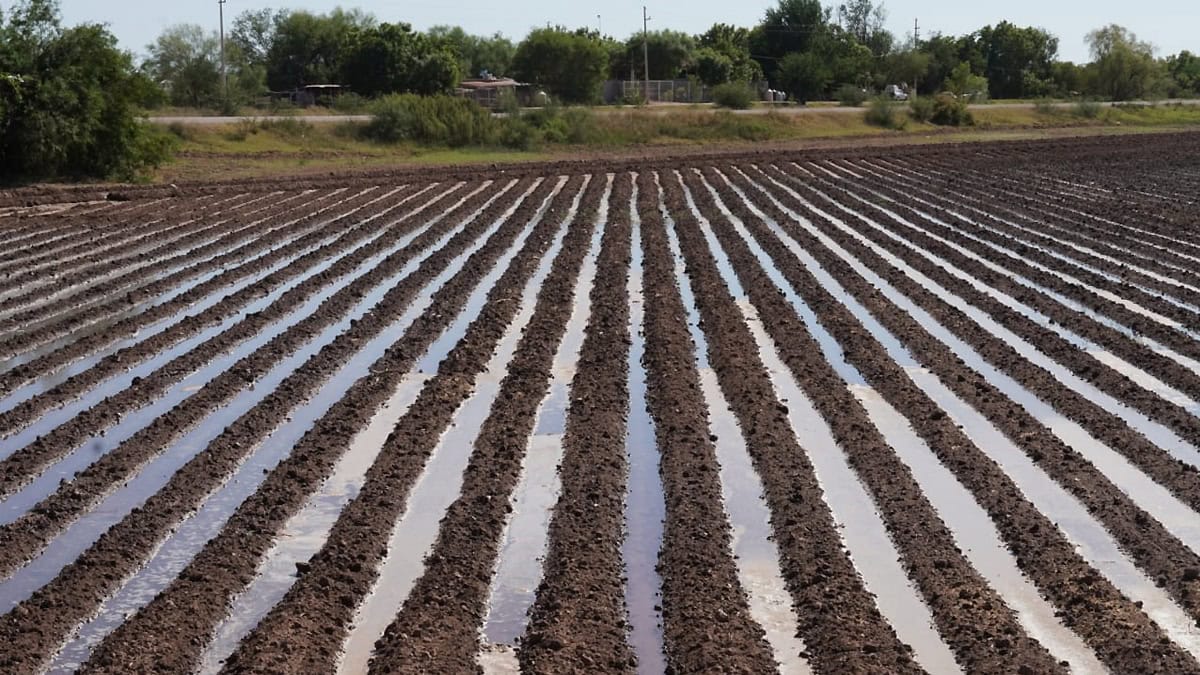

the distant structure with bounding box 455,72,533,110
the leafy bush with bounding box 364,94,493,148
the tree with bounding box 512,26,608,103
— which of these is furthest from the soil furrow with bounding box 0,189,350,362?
the tree with bounding box 512,26,608,103

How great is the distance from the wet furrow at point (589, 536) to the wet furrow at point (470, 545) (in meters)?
0.32

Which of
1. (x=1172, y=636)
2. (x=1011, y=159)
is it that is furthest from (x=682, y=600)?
(x=1011, y=159)

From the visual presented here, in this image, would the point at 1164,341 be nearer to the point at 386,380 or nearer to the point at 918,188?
the point at 386,380

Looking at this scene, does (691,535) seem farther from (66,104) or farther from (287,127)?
(287,127)

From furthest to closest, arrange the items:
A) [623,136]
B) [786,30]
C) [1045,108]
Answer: [786,30] < [1045,108] < [623,136]

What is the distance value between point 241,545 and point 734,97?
5846cm

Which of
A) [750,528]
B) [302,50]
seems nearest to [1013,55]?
[302,50]

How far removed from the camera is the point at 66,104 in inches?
1374

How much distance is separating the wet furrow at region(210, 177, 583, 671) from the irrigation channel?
0.11 ft

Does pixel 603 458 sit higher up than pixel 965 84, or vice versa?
pixel 965 84

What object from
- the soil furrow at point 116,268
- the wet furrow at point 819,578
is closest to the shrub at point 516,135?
the soil furrow at point 116,268

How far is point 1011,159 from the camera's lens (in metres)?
43.7

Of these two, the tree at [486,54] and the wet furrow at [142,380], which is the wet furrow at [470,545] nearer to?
the wet furrow at [142,380]

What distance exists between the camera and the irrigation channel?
754cm
